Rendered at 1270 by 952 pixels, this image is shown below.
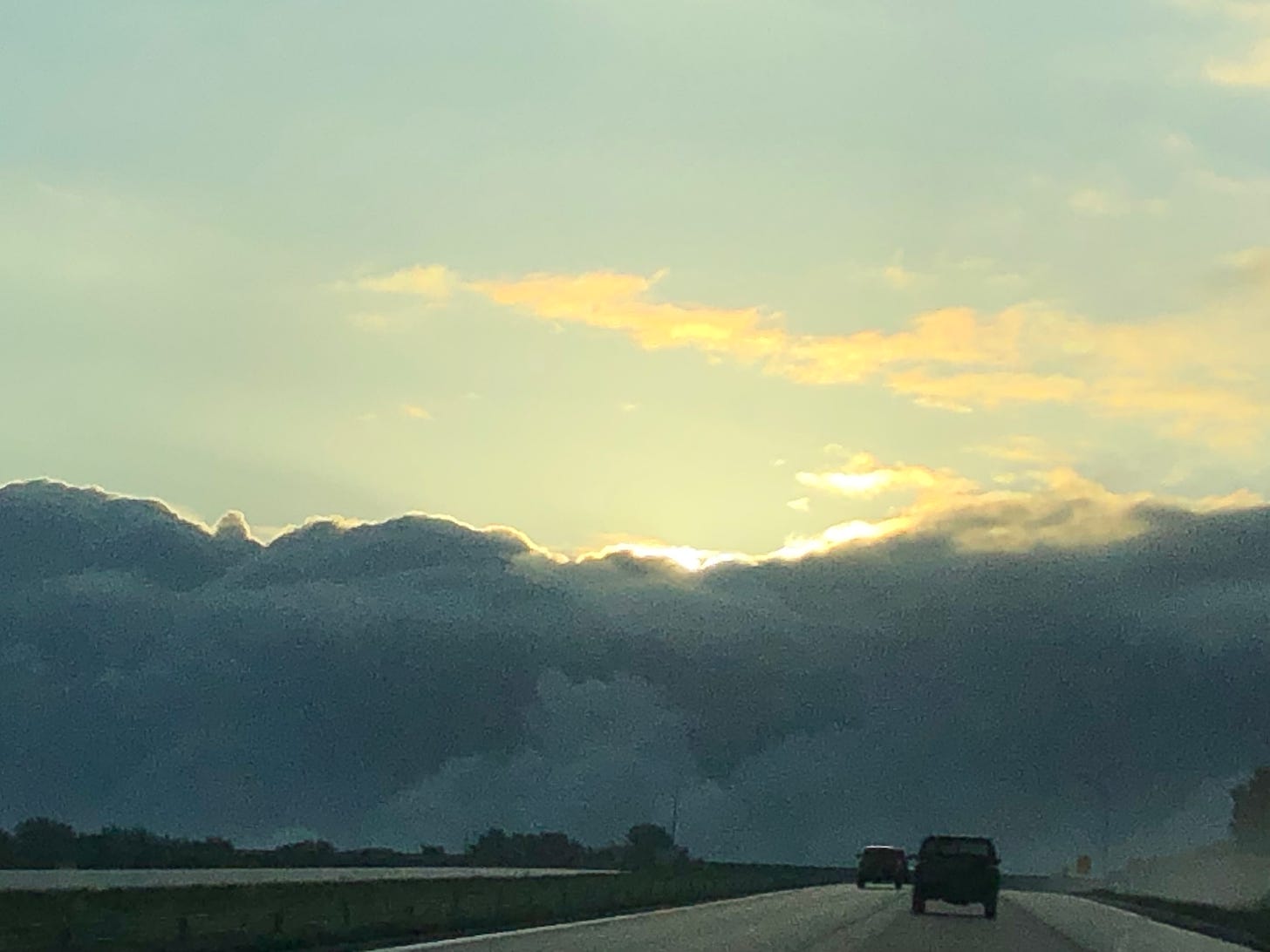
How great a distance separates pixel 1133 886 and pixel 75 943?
4843 inches

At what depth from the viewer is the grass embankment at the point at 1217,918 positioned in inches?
1963

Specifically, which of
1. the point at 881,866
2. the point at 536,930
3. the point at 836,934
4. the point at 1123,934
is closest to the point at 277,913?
the point at 536,930

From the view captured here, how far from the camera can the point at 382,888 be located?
4203 centimetres

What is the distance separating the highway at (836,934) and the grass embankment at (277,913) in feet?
6.15

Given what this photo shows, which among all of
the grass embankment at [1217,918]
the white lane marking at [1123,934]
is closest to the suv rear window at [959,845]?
the white lane marking at [1123,934]

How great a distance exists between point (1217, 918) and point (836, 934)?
1061 inches

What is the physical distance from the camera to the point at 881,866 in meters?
111

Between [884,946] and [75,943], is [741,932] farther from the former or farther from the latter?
[75,943]

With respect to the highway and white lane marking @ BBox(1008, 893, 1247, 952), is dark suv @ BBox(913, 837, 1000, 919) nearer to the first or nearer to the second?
the highway

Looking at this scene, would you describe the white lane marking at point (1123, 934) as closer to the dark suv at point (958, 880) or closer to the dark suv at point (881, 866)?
the dark suv at point (958, 880)

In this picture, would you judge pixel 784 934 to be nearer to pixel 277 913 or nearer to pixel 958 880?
pixel 277 913

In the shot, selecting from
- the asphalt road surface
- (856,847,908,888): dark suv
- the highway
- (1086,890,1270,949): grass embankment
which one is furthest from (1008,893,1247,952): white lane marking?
(856,847,908,888): dark suv

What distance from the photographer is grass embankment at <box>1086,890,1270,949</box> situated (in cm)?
4986

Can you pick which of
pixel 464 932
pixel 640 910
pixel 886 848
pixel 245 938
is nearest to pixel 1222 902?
pixel 886 848
